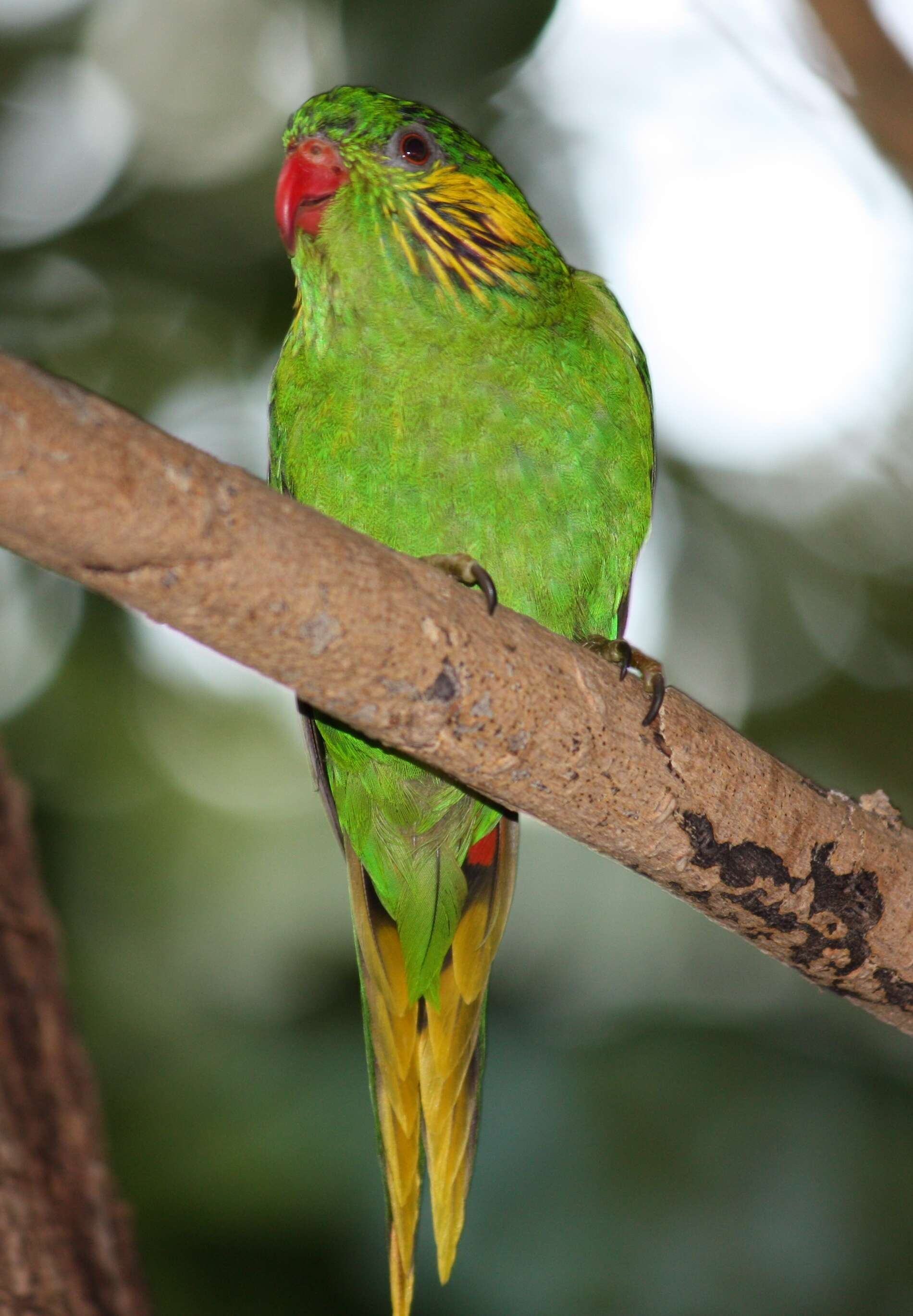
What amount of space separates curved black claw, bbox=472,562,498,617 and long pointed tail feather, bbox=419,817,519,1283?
2.77 ft

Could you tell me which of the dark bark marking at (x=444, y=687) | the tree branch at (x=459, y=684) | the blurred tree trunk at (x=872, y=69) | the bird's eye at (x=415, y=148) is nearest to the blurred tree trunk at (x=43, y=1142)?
the tree branch at (x=459, y=684)

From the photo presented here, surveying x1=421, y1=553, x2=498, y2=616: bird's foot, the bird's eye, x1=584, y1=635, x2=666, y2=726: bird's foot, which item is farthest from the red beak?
x1=584, y1=635, x2=666, y2=726: bird's foot

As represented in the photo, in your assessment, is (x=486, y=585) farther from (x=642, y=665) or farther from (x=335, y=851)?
(x=335, y=851)

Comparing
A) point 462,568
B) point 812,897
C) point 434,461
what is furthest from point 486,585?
point 812,897

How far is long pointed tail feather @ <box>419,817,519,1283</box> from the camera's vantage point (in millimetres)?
2668

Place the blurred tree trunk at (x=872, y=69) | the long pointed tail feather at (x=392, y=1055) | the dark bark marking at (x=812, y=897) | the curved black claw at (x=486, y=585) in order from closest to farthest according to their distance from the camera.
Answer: the curved black claw at (x=486, y=585), the dark bark marking at (x=812, y=897), the blurred tree trunk at (x=872, y=69), the long pointed tail feather at (x=392, y=1055)

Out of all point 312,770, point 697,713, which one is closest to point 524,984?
point 312,770

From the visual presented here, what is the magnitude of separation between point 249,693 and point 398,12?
10.9 feet

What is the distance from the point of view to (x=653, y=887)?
5.97m

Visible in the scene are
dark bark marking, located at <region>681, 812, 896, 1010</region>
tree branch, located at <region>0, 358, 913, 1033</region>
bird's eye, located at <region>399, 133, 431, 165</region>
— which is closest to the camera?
tree branch, located at <region>0, 358, 913, 1033</region>

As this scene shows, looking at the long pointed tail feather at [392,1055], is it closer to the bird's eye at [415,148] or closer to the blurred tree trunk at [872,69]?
the bird's eye at [415,148]

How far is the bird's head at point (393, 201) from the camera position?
8.84 ft

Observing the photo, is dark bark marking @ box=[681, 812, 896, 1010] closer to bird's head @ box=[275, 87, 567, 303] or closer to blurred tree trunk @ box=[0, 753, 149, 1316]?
bird's head @ box=[275, 87, 567, 303]

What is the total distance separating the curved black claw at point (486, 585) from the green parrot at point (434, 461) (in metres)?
0.33
